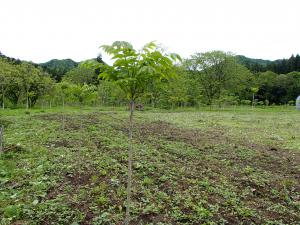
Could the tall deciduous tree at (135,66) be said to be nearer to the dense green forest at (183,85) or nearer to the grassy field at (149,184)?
the grassy field at (149,184)

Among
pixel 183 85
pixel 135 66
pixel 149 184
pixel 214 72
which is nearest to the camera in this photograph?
pixel 135 66

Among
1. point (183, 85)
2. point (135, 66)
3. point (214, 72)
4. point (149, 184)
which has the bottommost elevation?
point (149, 184)

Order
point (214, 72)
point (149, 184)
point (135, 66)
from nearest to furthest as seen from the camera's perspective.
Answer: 1. point (135, 66)
2. point (149, 184)
3. point (214, 72)

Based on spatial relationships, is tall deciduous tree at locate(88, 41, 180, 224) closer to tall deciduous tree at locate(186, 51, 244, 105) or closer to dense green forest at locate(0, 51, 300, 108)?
dense green forest at locate(0, 51, 300, 108)

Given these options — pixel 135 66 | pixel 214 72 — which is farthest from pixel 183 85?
pixel 135 66

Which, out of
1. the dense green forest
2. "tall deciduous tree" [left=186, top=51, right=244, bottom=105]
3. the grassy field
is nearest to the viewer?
the grassy field

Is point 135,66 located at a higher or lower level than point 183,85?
lower

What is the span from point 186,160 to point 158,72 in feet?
18.3

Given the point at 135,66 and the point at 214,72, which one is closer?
the point at 135,66

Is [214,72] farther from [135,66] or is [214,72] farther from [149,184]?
[135,66]

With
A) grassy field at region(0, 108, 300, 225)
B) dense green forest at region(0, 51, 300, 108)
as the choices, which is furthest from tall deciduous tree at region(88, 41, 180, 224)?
dense green forest at region(0, 51, 300, 108)

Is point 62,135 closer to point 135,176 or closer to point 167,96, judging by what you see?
point 135,176

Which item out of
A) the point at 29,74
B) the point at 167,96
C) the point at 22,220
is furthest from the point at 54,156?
the point at 167,96

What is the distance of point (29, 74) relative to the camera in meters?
31.2
